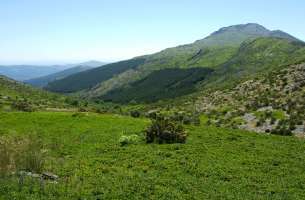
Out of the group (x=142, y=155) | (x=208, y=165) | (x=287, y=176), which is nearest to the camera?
(x=287, y=176)

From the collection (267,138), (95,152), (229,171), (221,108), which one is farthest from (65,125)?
(221,108)

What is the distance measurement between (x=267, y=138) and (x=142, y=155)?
14.8m

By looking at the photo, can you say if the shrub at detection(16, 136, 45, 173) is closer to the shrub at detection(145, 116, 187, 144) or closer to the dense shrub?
the dense shrub

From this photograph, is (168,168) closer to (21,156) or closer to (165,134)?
(21,156)

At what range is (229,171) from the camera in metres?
27.5

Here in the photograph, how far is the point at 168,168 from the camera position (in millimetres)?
28141

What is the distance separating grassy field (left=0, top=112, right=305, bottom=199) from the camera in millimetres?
22547

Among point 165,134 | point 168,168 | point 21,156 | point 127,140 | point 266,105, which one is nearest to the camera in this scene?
point 21,156

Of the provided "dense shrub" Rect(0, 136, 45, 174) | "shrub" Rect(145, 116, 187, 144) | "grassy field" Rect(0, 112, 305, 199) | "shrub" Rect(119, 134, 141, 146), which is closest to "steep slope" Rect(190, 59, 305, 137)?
"grassy field" Rect(0, 112, 305, 199)

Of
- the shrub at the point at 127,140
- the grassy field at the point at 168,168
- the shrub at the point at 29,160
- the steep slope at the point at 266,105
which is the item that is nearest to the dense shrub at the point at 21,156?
the shrub at the point at 29,160

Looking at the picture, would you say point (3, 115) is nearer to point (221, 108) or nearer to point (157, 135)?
point (157, 135)

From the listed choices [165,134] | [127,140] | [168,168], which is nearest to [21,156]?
[168,168]

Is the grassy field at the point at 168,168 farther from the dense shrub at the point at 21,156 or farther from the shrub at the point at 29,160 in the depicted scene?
the shrub at the point at 29,160

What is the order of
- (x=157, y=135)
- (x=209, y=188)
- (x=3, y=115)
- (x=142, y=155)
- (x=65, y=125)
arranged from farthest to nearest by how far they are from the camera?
1. (x=3, y=115)
2. (x=65, y=125)
3. (x=157, y=135)
4. (x=142, y=155)
5. (x=209, y=188)
